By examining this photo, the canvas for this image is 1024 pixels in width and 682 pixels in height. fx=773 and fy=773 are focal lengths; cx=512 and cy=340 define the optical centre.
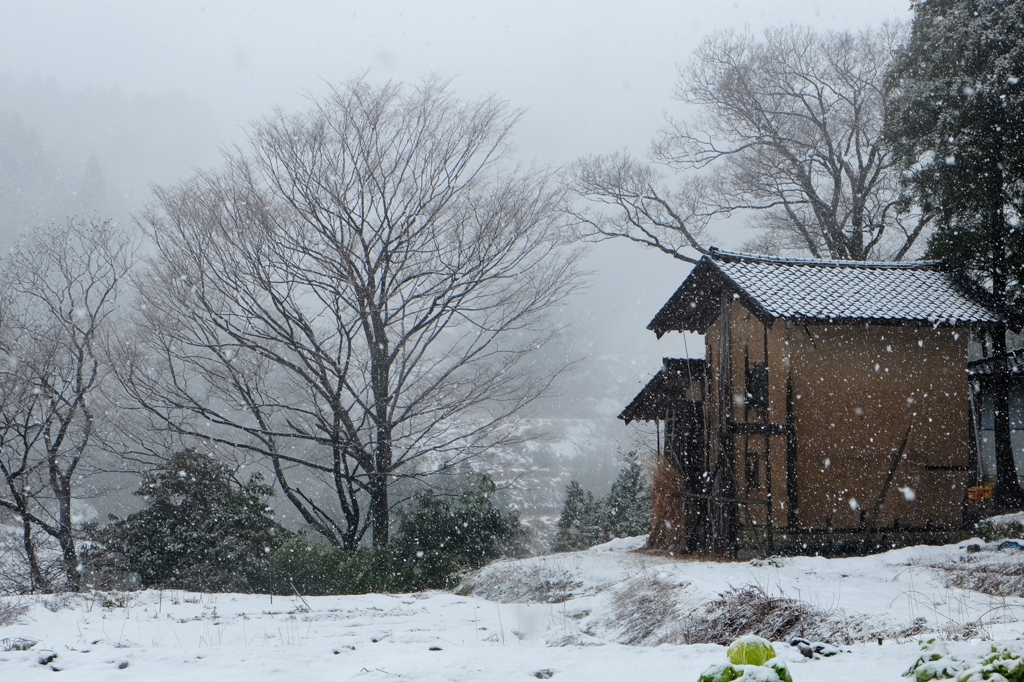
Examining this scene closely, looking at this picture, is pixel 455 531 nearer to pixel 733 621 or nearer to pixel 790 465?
pixel 790 465

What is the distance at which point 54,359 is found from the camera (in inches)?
614

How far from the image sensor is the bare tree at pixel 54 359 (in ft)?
48.7

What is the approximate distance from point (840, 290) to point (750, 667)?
42.9 feet

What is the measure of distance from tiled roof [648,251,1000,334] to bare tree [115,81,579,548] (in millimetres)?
3078

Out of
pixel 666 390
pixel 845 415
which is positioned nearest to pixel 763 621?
pixel 845 415

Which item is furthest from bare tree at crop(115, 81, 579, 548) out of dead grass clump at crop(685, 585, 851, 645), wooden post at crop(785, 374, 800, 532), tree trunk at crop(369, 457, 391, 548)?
dead grass clump at crop(685, 585, 851, 645)

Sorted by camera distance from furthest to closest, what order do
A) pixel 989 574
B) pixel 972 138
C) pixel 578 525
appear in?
pixel 578 525 → pixel 972 138 → pixel 989 574

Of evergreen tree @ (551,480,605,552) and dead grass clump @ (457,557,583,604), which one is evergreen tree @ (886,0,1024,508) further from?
evergreen tree @ (551,480,605,552)

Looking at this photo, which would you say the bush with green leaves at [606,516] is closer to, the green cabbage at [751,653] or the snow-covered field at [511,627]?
the snow-covered field at [511,627]

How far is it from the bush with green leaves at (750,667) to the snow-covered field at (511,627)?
751 mm

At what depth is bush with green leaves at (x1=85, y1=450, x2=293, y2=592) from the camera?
1307 centimetres

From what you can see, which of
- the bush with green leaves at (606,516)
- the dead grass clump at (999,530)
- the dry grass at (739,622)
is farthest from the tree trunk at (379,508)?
the dead grass clump at (999,530)

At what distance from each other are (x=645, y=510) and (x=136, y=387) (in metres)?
14.8

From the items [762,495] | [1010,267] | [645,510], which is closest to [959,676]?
[762,495]
